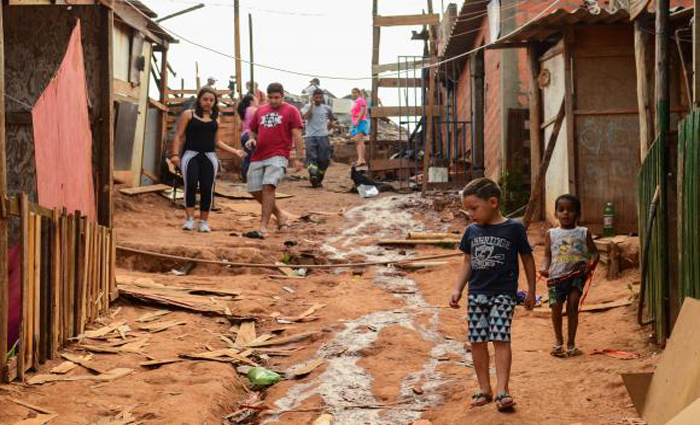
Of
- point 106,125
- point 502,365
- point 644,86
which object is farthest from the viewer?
point 644,86

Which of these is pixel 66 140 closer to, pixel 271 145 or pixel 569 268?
pixel 569 268

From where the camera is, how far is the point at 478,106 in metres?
18.4

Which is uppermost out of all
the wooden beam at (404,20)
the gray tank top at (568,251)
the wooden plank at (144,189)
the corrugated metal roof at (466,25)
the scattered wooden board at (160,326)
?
the wooden beam at (404,20)

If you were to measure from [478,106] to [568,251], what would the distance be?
12527 millimetres

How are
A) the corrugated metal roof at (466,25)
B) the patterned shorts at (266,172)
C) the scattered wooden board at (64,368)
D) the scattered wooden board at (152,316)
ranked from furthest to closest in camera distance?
the corrugated metal roof at (466,25)
the patterned shorts at (266,172)
the scattered wooden board at (152,316)
the scattered wooden board at (64,368)

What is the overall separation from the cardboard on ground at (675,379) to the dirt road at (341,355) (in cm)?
12

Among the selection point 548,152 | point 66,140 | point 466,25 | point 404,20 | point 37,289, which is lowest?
point 37,289

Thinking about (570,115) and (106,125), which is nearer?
(106,125)

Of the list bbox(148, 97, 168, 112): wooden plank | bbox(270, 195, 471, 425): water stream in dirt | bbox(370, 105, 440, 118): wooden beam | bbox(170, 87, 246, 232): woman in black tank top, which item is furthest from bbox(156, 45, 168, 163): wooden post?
bbox(270, 195, 471, 425): water stream in dirt

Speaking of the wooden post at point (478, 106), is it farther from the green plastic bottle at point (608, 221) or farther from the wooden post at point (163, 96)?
the green plastic bottle at point (608, 221)

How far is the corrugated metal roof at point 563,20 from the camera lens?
10125mm

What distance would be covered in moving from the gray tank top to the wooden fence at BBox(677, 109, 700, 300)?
0.93 metres

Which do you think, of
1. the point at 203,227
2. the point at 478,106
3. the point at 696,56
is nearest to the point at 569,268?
the point at 696,56

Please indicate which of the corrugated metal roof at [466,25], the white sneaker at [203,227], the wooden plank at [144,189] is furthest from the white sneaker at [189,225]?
the corrugated metal roof at [466,25]
